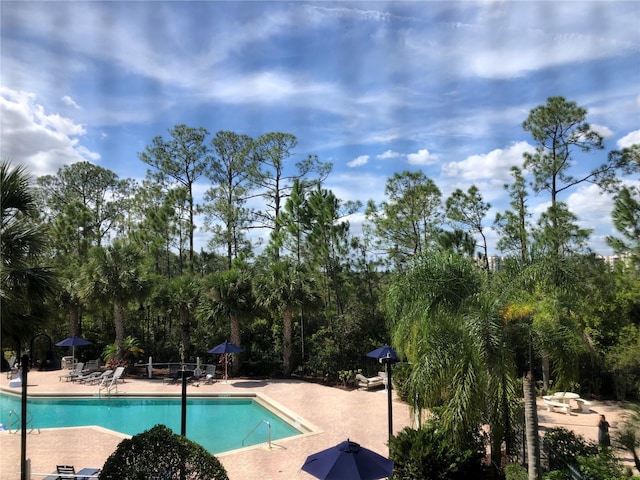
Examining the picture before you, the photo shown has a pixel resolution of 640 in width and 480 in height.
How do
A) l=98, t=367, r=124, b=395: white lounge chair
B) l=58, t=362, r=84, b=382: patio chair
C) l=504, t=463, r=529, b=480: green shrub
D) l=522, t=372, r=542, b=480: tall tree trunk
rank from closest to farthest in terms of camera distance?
l=522, t=372, r=542, b=480: tall tree trunk → l=504, t=463, r=529, b=480: green shrub → l=98, t=367, r=124, b=395: white lounge chair → l=58, t=362, r=84, b=382: patio chair

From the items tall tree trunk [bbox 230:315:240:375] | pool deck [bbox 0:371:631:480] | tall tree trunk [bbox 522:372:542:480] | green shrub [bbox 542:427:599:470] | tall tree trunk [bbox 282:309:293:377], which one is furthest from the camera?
tall tree trunk [bbox 230:315:240:375]

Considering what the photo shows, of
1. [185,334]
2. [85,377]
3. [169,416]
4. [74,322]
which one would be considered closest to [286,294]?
[185,334]

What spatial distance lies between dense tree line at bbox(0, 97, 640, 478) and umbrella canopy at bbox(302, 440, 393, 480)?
Result: 1.22m

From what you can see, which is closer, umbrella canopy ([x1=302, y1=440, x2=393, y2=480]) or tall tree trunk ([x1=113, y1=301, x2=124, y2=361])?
umbrella canopy ([x1=302, y1=440, x2=393, y2=480])

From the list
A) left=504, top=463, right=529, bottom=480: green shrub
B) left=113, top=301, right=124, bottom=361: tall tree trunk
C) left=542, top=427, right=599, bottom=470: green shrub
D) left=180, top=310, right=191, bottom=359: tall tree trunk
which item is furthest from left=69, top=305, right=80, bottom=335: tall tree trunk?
left=542, top=427, right=599, bottom=470: green shrub

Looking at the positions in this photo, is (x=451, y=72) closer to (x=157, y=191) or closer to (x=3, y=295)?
(x=3, y=295)

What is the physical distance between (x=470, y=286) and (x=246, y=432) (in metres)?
6.66

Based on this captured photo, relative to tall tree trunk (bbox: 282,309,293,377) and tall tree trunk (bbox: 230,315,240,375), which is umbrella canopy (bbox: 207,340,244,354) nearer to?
tall tree trunk (bbox: 230,315,240,375)

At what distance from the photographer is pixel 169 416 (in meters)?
12.3

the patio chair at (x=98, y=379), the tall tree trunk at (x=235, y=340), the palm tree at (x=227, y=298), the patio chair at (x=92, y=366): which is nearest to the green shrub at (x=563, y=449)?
the palm tree at (x=227, y=298)

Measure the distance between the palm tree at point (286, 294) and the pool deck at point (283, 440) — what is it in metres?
1.70

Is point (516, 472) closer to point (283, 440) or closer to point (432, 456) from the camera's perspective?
point (432, 456)

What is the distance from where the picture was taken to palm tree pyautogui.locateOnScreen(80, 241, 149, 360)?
15.7m

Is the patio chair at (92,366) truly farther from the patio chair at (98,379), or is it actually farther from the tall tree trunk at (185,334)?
the tall tree trunk at (185,334)
